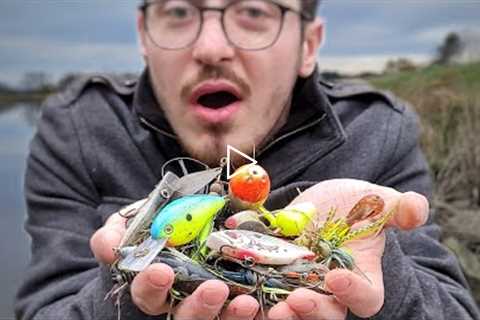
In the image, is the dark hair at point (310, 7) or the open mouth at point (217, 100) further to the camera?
the dark hair at point (310, 7)

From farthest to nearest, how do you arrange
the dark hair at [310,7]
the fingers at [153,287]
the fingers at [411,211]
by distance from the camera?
the dark hair at [310,7], the fingers at [411,211], the fingers at [153,287]

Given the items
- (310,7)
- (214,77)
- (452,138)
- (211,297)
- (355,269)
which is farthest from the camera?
(452,138)

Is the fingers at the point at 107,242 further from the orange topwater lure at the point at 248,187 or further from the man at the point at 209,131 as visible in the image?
the man at the point at 209,131

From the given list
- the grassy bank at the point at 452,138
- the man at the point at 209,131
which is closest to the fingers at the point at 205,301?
the man at the point at 209,131

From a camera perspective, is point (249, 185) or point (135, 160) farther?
point (135, 160)

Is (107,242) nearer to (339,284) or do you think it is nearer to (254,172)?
(254,172)

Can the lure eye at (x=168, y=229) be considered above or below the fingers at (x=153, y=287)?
above

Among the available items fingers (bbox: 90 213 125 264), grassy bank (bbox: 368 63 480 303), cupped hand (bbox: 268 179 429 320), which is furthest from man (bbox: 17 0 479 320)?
grassy bank (bbox: 368 63 480 303)

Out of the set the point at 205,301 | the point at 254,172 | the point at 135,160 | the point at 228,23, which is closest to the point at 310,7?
the point at 228,23
